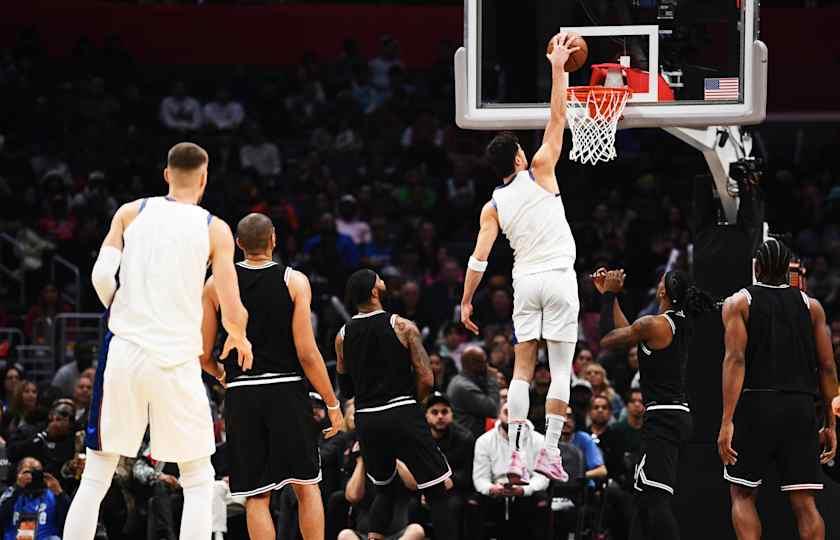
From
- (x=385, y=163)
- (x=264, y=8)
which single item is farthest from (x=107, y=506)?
(x=264, y=8)

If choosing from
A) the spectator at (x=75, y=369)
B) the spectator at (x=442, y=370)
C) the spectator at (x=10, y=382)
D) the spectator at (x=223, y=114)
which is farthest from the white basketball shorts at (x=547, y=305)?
the spectator at (x=223, y=114)

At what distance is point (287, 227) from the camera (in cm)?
1948

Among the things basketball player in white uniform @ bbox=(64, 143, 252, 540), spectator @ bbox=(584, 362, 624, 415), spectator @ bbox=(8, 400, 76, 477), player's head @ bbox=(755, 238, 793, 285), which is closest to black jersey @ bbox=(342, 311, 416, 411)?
player's head @ bbox=(755, 238, 793, 285)

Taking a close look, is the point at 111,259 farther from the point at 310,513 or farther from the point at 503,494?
the point at 503,494

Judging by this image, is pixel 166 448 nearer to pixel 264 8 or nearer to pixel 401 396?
pixel 401 396

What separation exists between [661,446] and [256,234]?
3.51m

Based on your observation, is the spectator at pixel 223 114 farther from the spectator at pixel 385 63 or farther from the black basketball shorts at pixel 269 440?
the black basketball shorts at pixel 269 440

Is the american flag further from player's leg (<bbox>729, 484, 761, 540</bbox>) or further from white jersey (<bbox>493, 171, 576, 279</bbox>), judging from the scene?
player's leg (<bbox>729, 484, 761, 540</bbox>)

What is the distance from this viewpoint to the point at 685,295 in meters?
11.0

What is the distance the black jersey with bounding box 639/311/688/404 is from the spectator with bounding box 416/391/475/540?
2.73m

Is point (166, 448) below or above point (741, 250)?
below

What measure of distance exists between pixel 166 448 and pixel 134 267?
100cm

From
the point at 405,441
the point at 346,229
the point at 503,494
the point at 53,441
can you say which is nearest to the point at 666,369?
the point at 405,441

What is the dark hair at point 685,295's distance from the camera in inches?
429
